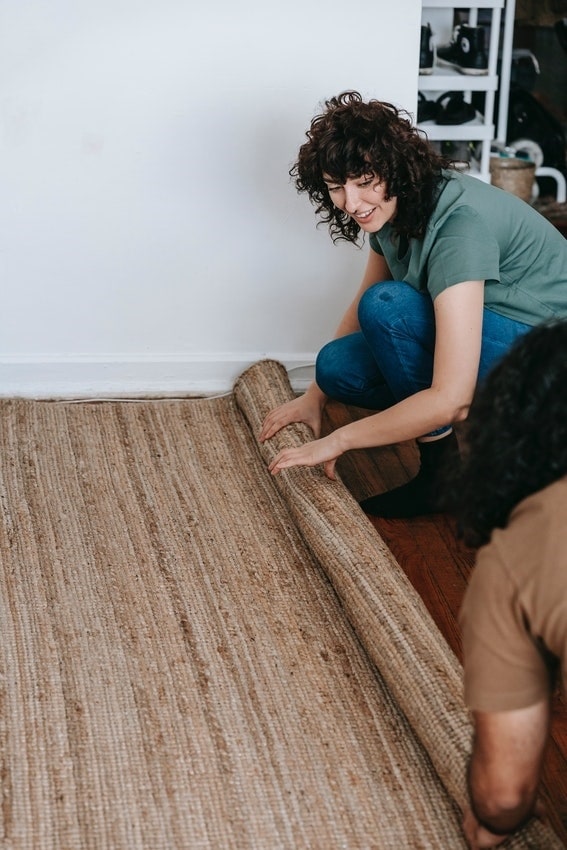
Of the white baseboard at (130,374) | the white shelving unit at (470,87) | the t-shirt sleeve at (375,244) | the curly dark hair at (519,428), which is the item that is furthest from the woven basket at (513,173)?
the curly dark hair at (519,428)

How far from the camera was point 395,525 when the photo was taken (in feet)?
6.72

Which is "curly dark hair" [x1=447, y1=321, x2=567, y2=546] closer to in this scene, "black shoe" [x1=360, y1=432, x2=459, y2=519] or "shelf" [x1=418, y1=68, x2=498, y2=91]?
"black shoe" [x1=360, y1=432, x2=459, y2=519]

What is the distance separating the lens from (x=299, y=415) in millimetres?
2129

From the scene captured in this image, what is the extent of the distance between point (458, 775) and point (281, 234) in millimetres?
1506

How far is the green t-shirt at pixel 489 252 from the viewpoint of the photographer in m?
1.75

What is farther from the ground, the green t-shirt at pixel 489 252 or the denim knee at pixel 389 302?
the green t-shirt at pixel 489 252

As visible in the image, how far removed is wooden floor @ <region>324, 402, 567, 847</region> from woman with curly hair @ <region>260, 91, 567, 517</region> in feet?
0.20

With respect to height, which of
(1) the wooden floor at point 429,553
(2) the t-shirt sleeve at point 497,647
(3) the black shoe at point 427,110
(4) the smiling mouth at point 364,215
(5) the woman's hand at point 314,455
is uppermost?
(4) the smiling mouth at point 364,215

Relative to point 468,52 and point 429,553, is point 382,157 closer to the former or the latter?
point 429,553

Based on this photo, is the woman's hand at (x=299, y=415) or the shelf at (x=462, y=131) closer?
the woman's hand at (x=299, y=415)

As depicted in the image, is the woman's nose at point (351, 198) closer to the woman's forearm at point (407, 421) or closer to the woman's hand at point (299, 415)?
the woman's forearm at point (407, 421)

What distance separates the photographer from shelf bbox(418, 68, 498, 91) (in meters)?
2.88

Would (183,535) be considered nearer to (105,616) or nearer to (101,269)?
(105,616)

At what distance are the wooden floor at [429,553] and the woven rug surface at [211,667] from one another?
166 millimetres
